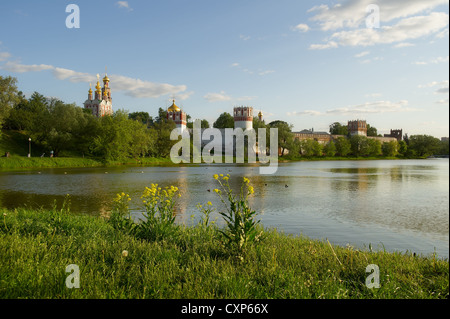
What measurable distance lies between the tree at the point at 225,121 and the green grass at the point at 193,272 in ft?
335

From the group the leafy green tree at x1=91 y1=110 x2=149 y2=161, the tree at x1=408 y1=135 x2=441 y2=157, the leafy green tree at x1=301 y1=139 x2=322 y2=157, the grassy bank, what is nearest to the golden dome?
the leafy green tree at x1=301 y1=139 x2=322 y2=157

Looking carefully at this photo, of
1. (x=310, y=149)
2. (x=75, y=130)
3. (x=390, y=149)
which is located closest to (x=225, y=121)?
(x=310, y=149)

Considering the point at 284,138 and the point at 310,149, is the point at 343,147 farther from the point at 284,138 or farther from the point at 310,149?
the point at 284,138

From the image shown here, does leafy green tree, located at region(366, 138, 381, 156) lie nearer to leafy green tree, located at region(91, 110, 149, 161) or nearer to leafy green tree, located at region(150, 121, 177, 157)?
leafy green tree, located at region(150, 121, 177, 157)

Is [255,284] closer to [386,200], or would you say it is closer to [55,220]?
[55,220]

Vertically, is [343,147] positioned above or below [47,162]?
above

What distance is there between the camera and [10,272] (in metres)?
4.45

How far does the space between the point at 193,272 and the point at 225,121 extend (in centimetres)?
11181

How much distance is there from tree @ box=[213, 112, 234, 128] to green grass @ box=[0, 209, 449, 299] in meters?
102

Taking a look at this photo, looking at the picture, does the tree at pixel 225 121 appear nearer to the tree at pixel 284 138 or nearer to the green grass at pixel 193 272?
the tree at pixel 284 138

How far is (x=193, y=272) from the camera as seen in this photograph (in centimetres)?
480

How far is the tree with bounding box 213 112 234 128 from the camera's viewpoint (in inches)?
4330
